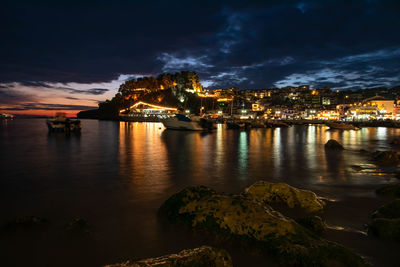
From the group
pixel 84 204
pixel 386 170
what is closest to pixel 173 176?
pixel 84 204

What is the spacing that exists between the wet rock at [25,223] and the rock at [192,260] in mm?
3600

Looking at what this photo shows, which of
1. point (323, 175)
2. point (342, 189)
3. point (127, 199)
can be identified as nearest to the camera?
point (127, 199)

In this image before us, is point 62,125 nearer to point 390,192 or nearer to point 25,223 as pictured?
point 25,223

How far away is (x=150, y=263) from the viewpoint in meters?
3.15

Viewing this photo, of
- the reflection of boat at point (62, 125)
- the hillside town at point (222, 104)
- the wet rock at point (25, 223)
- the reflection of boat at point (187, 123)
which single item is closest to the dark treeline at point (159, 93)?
the hillside town at point (222, 104)

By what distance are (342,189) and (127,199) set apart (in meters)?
7.74

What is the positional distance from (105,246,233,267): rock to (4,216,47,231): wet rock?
3.60 meters

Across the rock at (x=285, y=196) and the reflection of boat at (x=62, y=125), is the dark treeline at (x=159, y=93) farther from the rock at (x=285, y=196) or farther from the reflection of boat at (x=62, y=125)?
the rock at (x=285, y=196)

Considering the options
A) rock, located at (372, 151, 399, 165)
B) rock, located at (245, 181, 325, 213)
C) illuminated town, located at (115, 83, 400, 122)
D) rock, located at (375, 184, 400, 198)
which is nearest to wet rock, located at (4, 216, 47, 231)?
rock, located at (245, 181, 325, 213)

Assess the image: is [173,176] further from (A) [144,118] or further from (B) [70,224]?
(A) [144,118]

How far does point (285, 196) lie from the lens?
21.9 feet

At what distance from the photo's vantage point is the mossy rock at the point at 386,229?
187 inches

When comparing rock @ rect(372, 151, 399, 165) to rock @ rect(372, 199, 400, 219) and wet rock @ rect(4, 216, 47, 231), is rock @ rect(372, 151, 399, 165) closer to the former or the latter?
rock @ rect(372, 199, 400, 219)

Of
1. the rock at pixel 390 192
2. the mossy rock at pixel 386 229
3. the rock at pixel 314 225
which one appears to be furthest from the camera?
the rock at pixel 390 192
